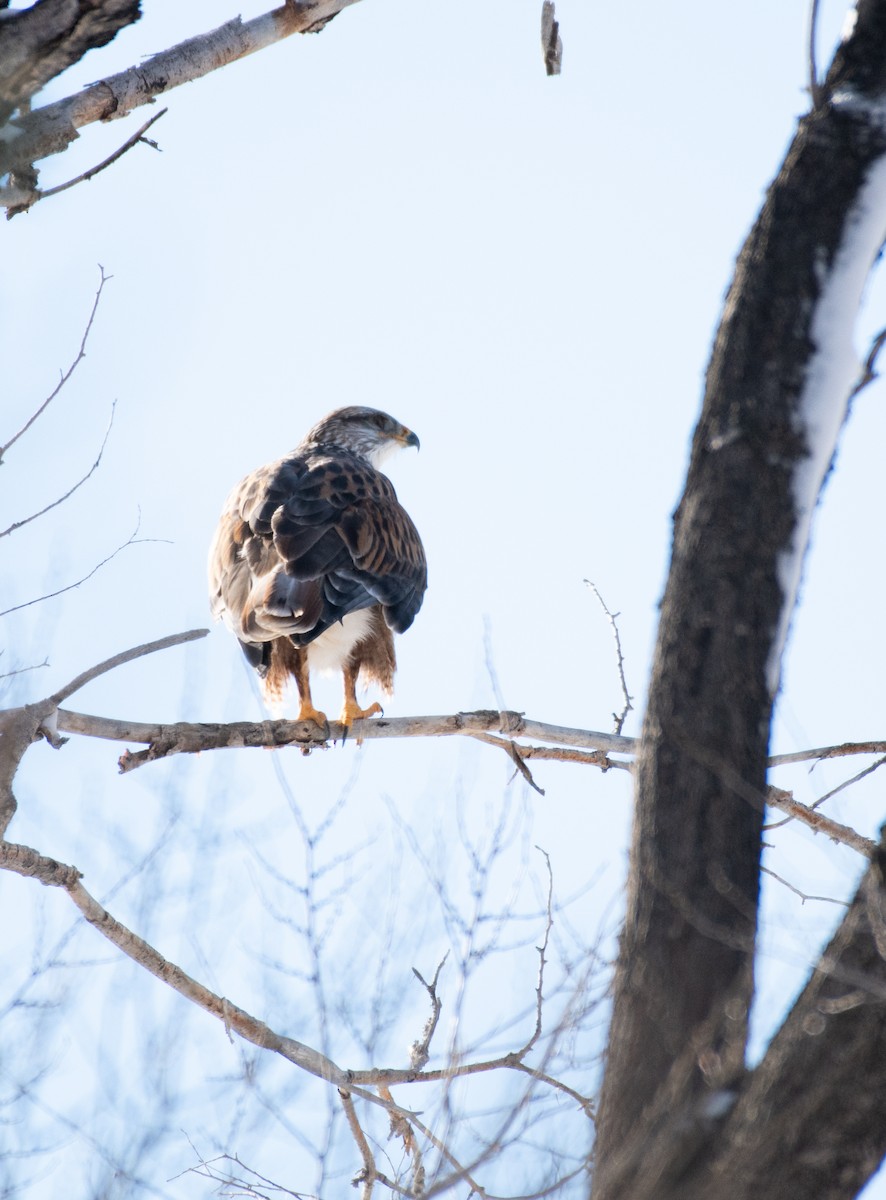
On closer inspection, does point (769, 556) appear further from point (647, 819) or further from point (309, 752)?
point (309, 752)

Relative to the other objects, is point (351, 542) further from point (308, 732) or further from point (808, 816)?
point (808, 816)

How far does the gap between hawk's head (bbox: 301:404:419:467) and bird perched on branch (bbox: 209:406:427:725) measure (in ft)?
2.84

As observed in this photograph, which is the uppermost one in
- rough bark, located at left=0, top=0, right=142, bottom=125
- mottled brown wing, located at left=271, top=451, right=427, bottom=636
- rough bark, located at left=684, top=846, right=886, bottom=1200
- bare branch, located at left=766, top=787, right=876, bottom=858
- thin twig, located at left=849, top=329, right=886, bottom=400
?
mottled brown wing, located at left=271, top=451, right=427, bottom=636

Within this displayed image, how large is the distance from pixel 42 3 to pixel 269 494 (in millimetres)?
3376

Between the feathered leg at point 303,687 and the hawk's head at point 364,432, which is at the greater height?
the hawk's head at point 364,432

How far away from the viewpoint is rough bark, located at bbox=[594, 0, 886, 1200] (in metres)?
2.75

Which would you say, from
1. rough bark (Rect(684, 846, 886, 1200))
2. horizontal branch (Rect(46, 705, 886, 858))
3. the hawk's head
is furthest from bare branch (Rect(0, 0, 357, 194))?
the hawk's head

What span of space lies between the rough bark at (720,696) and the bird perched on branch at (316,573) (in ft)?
11.2

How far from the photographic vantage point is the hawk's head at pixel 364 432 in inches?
344

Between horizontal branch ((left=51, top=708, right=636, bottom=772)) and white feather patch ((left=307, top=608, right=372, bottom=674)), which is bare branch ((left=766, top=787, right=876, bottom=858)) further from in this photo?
white feather patch ((left=307, top=608, right=372, bottom=674))

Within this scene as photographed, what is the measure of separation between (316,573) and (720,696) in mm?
3790

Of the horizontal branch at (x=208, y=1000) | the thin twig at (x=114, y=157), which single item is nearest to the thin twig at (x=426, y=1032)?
the horizontal branch at (x=208, y=1000)

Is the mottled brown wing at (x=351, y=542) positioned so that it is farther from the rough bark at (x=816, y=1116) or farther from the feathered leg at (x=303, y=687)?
the rough bark at (x=816, y=1116)

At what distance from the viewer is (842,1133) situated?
2547 millimetres
